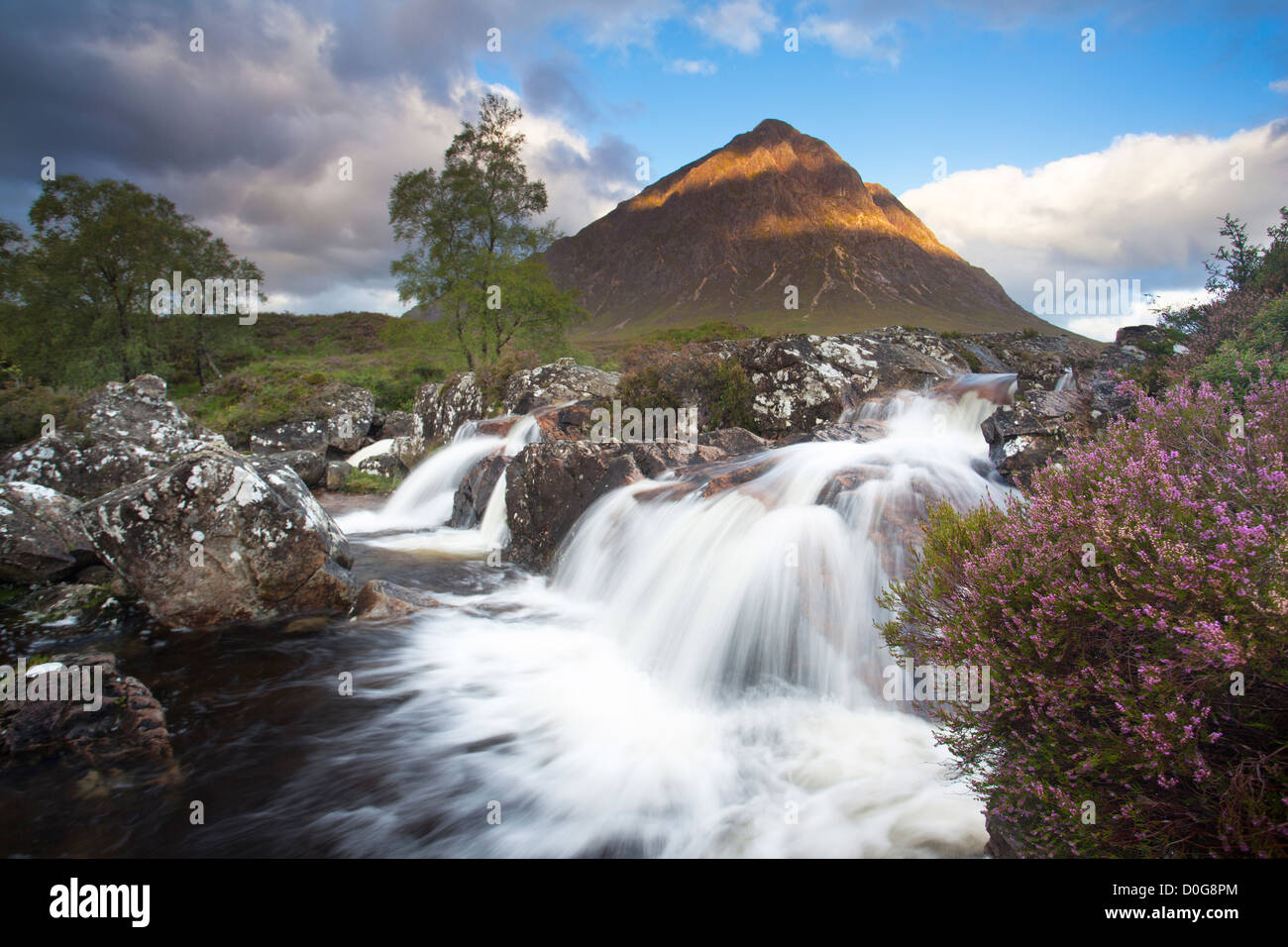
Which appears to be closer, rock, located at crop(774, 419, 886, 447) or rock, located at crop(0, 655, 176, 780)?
rock, located at crop(0, 655, 176, 780)

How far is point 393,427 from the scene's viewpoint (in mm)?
25688

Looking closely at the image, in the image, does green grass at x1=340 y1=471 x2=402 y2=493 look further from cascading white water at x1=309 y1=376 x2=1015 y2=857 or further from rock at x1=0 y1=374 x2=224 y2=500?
cascading white water at x1=309 y1=376 x2=1015 y2=857

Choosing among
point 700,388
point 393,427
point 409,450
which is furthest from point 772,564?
point 393,427

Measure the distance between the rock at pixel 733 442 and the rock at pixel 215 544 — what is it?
797 centimetres

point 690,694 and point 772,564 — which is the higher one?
point 772,564

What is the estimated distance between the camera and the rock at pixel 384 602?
28.7 feet

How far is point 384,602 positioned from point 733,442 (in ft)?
25.8

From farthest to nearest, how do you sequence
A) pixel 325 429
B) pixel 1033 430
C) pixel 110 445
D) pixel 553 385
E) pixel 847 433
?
pixel 325 429 → pixel 553 385 → pixel 847 433 → pixel 110 445 → pixel 1033 430

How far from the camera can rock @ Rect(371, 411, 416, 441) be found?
2522cm

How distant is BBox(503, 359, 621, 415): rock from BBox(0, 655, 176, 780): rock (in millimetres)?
14097

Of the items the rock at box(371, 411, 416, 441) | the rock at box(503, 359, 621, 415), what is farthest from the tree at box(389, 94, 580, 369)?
the rock at box(503, 359, 621, 415)

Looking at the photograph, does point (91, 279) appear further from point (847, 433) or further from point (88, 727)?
point (847, 433)
